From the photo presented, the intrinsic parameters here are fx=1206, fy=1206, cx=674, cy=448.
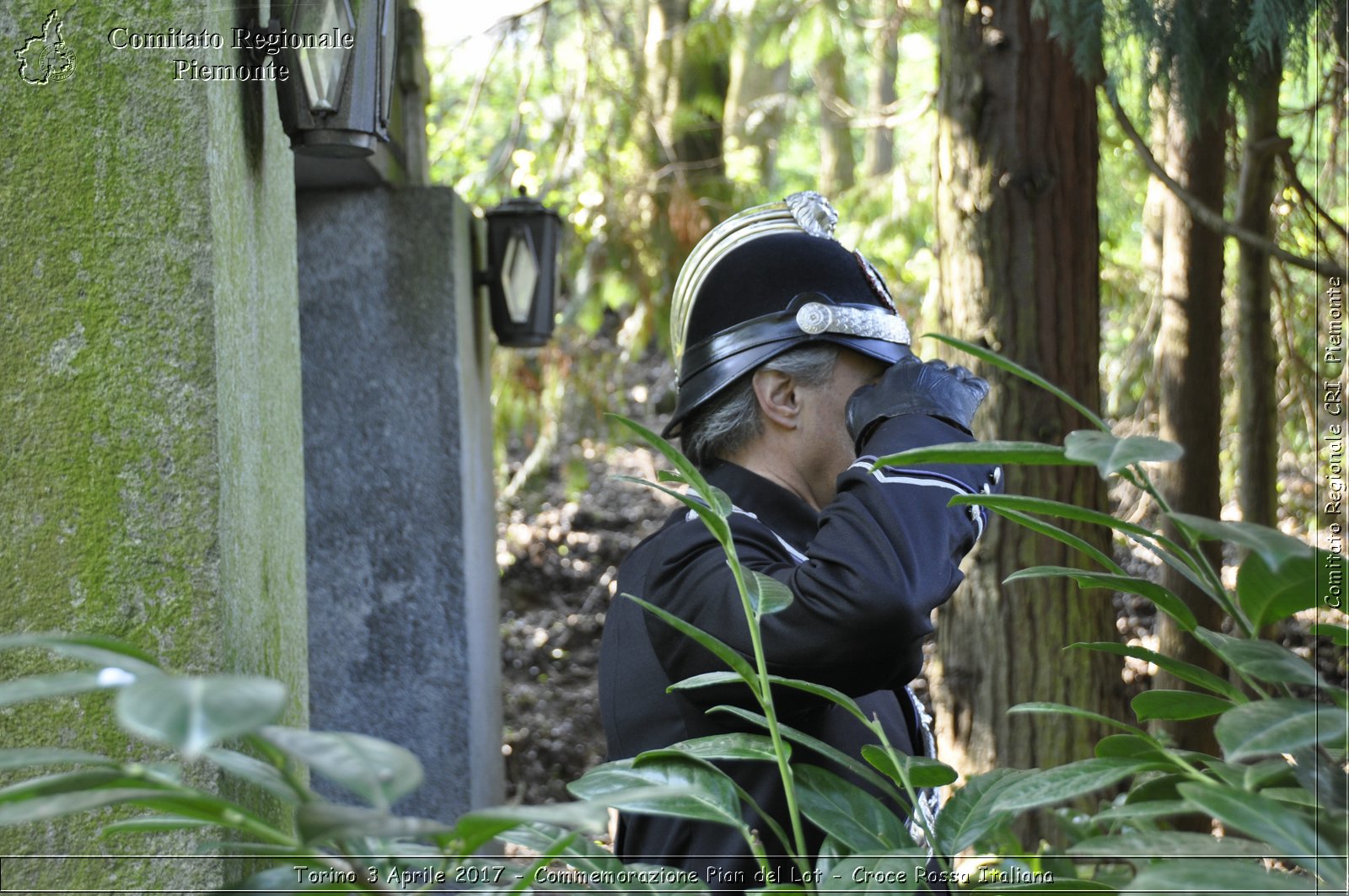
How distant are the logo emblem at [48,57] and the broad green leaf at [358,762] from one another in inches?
39.2

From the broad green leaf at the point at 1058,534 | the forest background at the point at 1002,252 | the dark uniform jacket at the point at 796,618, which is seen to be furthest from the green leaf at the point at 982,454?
the forest background at the point at 1002,252

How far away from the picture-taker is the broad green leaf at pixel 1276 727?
664 millimetres

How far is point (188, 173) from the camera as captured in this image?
1.28 meters

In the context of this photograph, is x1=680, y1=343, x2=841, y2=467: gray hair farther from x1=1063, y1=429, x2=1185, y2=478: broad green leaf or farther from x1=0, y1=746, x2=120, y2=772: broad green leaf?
x1=0, y1=746, x2=120, y2=772: broad green leaf

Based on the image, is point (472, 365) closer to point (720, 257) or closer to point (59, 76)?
point (720, 257)

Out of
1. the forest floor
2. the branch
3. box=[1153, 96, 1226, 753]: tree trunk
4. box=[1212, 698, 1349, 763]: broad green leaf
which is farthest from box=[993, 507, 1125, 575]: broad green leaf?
the forest floor

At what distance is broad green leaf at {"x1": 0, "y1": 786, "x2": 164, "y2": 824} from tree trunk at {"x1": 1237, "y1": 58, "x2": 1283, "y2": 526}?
397cm

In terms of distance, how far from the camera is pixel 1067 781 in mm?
849

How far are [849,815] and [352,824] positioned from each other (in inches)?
22.2

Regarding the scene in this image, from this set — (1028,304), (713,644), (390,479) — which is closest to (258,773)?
(713,644)

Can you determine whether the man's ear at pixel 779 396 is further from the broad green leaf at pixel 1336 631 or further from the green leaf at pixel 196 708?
the green leaf at pixel 196 708

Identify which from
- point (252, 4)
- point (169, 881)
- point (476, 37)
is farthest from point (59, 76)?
point (476, 37)

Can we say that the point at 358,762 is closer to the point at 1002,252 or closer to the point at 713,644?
the point at 713,644

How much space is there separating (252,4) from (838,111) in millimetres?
5800
